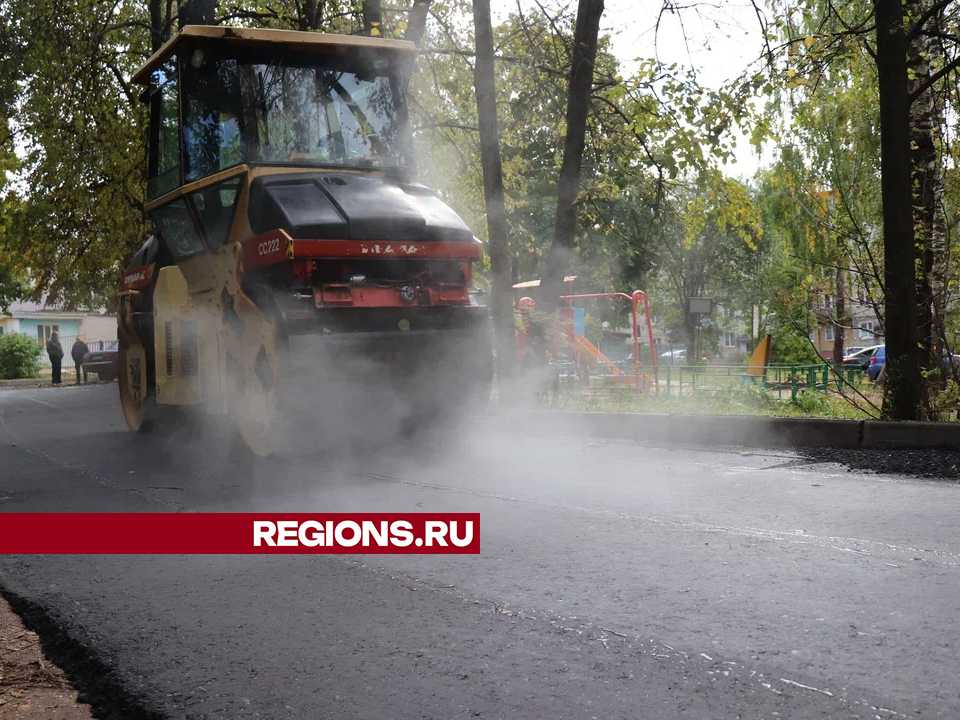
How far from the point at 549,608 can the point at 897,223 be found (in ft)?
22.4

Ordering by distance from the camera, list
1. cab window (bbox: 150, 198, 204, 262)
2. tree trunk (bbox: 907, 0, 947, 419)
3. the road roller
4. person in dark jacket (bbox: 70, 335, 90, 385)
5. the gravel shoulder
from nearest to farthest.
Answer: the gravel shoulder < the road roller < tree trunk (bbox: 907, 0, 947, 419) < cab window (bbox: 150, 198, 204, 262) < person in dark jacket (bbox: 70, 335, 90, 385)

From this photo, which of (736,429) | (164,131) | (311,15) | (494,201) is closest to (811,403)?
(736,429)

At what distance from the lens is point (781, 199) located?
38.4 meters

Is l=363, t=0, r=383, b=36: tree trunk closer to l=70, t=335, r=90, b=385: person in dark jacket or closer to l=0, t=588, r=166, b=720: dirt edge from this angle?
l=0, t=588, r=166, b=720: dirt edge

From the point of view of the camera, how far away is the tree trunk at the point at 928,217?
9.40 metres

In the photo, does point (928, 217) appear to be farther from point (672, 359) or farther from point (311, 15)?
point (672, 359)

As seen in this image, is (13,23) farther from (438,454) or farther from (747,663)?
(747,663)

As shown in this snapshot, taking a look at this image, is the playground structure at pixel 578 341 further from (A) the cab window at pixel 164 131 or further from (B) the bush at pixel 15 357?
(B) the bush at pixel 15 357

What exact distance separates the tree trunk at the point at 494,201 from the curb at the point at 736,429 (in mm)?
1764

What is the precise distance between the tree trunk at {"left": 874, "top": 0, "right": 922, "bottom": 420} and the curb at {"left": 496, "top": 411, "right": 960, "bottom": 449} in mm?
387

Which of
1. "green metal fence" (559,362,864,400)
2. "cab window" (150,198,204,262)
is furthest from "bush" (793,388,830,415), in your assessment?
"cab window" (150,198,204,262)

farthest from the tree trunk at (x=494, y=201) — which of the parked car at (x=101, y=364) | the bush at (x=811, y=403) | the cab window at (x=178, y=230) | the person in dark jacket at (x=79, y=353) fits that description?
the person in dark jacket at (x=79, y=353)

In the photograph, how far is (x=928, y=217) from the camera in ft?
32.7

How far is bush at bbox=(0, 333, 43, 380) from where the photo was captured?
42469 mm
